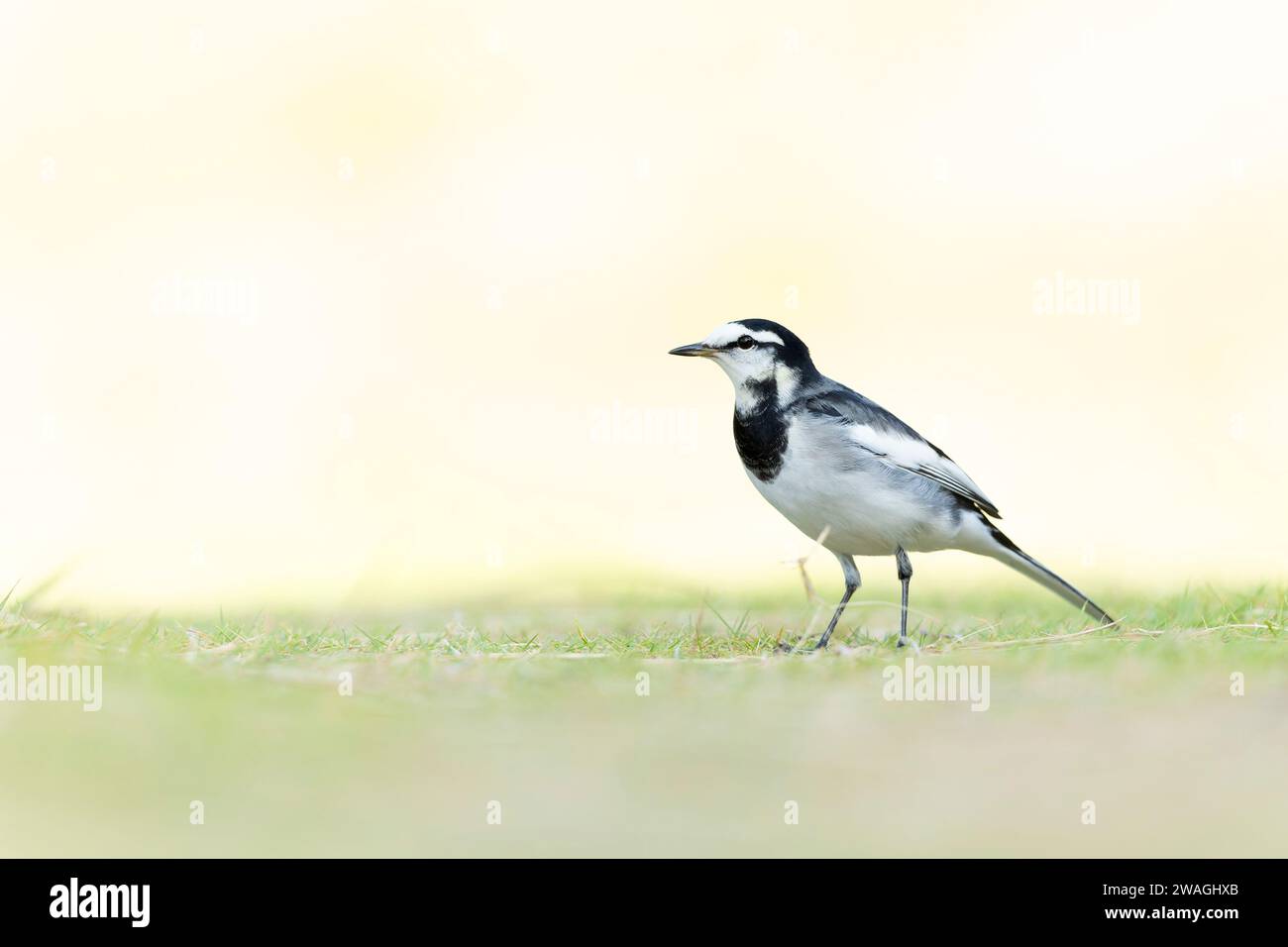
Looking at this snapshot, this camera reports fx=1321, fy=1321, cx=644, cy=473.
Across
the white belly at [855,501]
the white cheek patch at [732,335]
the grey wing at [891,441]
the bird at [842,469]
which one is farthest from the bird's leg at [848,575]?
the white cheek patch at [732,335]

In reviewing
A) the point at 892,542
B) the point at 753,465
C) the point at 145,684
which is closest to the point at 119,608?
the point at 145,684

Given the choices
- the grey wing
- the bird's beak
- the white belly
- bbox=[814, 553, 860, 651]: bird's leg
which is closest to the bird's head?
the bird's beak

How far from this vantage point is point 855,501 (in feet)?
26.5

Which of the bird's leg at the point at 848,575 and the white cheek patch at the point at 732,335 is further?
the bird's leg at the point at 848,575

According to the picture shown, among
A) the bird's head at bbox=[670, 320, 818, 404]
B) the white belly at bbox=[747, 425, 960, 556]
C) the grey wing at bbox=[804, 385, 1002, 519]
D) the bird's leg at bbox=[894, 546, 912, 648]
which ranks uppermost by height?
the bird's head at bbox=[670, 320, 818, 404]

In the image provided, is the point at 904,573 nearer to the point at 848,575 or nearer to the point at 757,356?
the point at 848,575

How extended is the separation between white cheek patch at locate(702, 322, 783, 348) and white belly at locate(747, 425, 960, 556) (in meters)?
0.65

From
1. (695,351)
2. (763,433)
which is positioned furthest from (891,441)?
(695,351)

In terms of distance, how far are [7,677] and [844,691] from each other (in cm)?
388

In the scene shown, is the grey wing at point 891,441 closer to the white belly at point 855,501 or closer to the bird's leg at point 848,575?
the white belly at point 855,501

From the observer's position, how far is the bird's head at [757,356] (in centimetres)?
849

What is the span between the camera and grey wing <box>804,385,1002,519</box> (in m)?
8.27

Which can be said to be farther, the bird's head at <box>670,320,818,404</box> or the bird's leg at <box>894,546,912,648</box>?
the bird's head at <box>670,320,818,404</box>

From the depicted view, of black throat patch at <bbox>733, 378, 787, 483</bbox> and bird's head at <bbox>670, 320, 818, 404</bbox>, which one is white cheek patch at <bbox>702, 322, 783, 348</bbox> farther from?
black throat patch at <bbox>733, 378, 787, 483</bbox>
